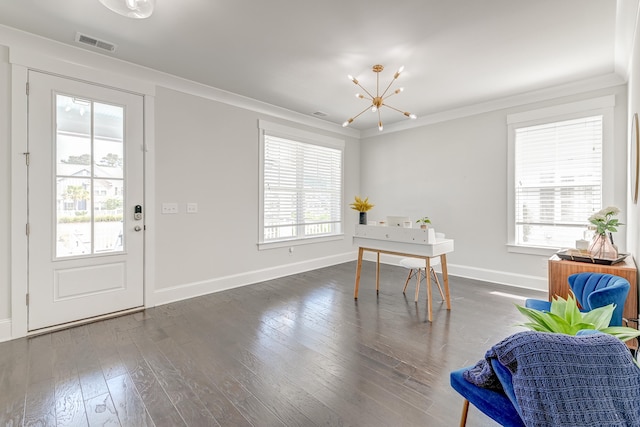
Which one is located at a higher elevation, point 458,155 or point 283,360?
point 458,155

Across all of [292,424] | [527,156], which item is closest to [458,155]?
[527,156]

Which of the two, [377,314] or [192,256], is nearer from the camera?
[377,314]

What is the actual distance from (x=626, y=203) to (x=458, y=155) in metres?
2.10

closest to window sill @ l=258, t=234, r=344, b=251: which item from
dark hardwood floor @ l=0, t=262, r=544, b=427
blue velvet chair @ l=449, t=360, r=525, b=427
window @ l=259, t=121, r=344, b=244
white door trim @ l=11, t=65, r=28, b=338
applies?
window @ l=259, t=121, r=344, b=244

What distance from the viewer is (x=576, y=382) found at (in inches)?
34.8

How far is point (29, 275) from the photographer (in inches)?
107

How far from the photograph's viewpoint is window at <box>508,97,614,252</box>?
3.62 metres

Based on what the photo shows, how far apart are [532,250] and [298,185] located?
145 inches

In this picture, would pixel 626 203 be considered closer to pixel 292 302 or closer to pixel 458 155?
pixel 458 155

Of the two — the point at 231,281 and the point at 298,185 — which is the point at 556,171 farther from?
the point at 231,281

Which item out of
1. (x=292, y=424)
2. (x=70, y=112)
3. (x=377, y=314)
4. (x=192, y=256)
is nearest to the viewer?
(x=292, y=424)

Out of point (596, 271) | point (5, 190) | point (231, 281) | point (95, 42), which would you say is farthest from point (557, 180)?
point (5, 190)

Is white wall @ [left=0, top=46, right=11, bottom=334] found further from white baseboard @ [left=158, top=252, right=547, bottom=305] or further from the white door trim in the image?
white baseboard @ [left=158, top=252, right=547, bottom=305]

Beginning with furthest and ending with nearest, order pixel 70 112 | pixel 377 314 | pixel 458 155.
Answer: pixel 458 155
pixel 377 314
pixel 70 112
